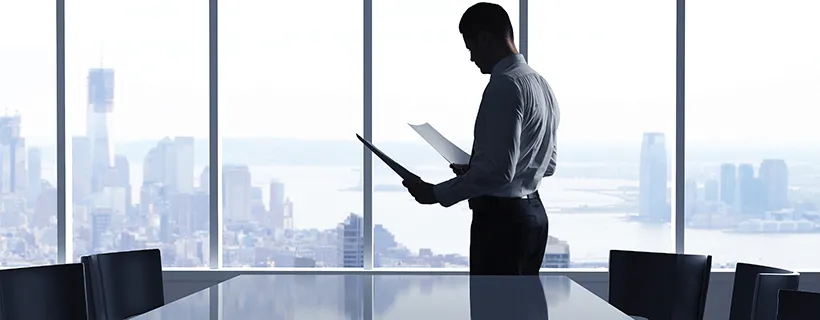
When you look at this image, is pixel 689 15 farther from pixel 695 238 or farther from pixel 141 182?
pixel 141 182

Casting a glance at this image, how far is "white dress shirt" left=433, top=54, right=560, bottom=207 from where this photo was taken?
301 cm

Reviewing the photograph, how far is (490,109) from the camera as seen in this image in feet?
9.97

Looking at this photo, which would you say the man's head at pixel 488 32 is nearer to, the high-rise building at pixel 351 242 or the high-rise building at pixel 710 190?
the high-rise building at pixel 351 242

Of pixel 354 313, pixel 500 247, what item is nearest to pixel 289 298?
pixel 354 313

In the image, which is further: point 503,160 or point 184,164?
point 184,164

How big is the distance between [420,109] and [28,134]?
2.11 metres

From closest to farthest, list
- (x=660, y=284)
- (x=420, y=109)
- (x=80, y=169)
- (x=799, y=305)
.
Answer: (x=799, y=305)
(x=660, y=284)
(x=420, y=109)
(x=80, y=169)

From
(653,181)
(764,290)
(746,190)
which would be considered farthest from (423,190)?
(746,190)

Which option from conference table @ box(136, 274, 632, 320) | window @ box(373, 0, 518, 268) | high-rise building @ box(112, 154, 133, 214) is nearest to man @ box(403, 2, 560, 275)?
conference table @ box(136, 274, 632, 320)

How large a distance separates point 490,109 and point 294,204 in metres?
2.63

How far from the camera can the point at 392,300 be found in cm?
239

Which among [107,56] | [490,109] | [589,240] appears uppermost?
[107,56]

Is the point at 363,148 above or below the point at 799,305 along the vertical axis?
above

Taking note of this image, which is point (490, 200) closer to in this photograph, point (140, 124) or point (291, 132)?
point (291, 132)
